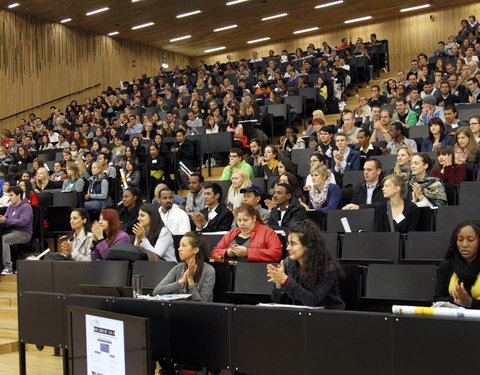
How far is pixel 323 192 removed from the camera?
20.1ft

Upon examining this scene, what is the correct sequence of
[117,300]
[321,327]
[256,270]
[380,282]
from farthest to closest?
[256,270], [380,282], [117,300], [321,327]

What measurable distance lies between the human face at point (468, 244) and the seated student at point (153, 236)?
249cm

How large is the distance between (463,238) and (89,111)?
13.6 meters

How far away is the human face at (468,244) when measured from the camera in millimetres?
3434

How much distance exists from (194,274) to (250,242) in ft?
2.49

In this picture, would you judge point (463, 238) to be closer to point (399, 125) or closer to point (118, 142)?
point (399, 125)

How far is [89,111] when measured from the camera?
627 inches

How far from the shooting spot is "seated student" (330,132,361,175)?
7.00 metres

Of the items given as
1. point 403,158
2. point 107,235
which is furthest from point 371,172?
point 107,235

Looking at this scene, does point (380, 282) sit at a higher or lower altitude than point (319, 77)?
lower

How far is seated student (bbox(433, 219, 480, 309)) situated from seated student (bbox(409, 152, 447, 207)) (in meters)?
1.91

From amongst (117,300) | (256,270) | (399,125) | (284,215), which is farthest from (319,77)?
(117,300)

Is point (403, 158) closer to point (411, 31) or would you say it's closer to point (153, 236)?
point (153, 236)

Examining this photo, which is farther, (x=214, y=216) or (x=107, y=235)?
(x=214, y=216)
